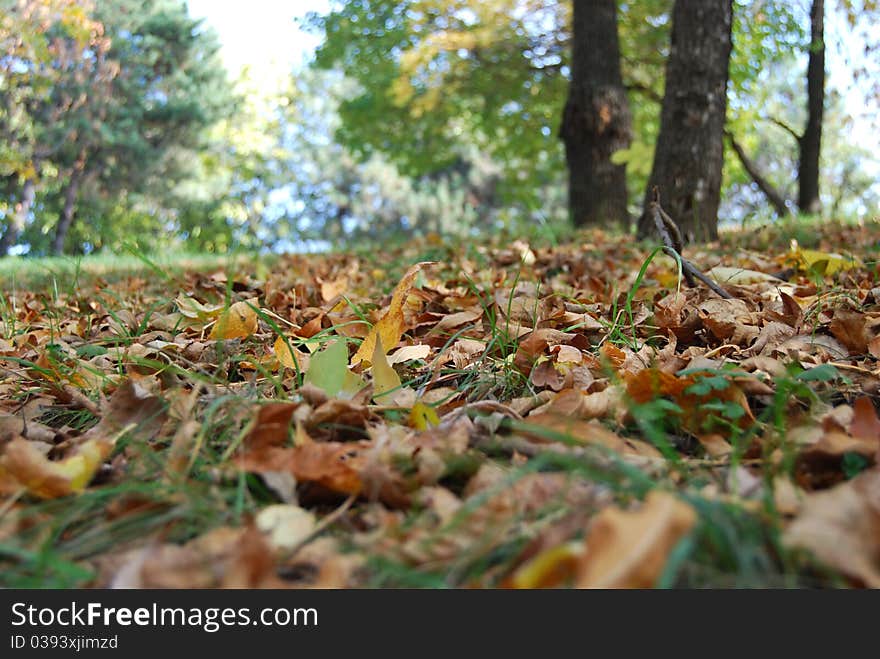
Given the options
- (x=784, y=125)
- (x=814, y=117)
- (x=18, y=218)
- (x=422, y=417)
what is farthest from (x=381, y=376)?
(x=18, y=218)

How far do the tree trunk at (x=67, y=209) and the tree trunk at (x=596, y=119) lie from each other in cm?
1936

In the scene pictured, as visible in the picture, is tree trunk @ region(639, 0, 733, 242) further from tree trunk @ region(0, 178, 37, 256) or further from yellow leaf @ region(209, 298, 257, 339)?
tree trunk @ region(0, 178, 37, 256)

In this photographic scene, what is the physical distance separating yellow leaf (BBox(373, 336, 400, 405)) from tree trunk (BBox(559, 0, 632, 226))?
4.69m

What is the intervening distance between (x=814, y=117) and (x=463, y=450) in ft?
29.1

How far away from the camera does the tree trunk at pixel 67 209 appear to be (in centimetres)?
2086

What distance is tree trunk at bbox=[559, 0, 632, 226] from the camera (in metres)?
5.58

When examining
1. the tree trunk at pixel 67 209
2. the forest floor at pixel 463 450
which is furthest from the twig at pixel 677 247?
the tree trunk at pixel 67 209

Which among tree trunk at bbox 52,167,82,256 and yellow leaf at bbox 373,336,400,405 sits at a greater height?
tree trunk at bbox 52,167,82,256

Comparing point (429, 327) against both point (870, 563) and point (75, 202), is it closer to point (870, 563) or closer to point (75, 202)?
point (870, 563)

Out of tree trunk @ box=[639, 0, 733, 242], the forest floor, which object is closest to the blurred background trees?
tree trunk @ box=[639, 0, 733, 242]

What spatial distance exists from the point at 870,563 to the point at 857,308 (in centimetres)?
119

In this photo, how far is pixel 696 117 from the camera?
3678 mm

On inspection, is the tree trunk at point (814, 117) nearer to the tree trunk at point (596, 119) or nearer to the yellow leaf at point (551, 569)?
the tree trunk at point (596, 119)
